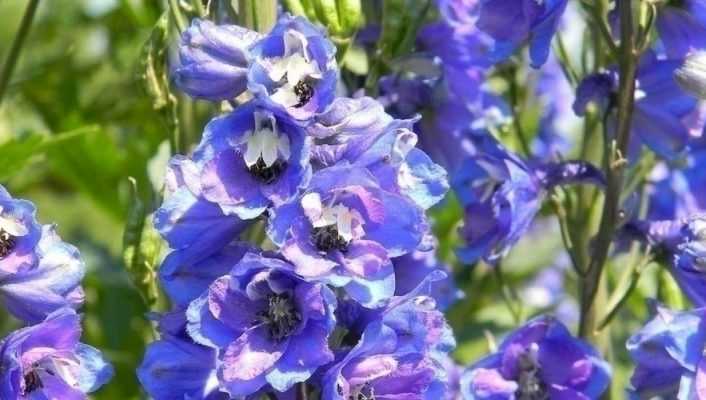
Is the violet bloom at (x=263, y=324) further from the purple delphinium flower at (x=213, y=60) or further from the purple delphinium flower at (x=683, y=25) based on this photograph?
the purple delphinium flower at (x=683, y=25)

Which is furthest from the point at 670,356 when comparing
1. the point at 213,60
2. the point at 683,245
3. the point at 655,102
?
the point at 213,60

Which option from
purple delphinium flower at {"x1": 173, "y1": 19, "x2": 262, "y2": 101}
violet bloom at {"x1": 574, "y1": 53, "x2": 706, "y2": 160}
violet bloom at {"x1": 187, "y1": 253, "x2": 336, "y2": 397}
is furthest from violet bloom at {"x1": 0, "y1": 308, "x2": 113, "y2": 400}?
violet bloom at {"x1": 574, "y1": 53, "x2": 706, "y2": 160}

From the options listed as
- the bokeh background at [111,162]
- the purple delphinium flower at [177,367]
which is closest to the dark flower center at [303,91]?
the purple delphinium flower at [177,367]

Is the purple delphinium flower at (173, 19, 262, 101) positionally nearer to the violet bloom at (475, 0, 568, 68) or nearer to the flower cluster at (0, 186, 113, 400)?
the flower cluster at (0, 186, 113, 400)

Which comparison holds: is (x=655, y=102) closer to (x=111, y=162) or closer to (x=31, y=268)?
(x=31, y=268)

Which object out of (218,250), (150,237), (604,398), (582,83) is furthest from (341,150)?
(604,398)

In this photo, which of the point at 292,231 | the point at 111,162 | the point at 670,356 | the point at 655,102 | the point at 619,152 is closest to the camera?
the point at 292,231

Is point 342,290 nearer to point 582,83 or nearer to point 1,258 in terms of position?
point 1,258
